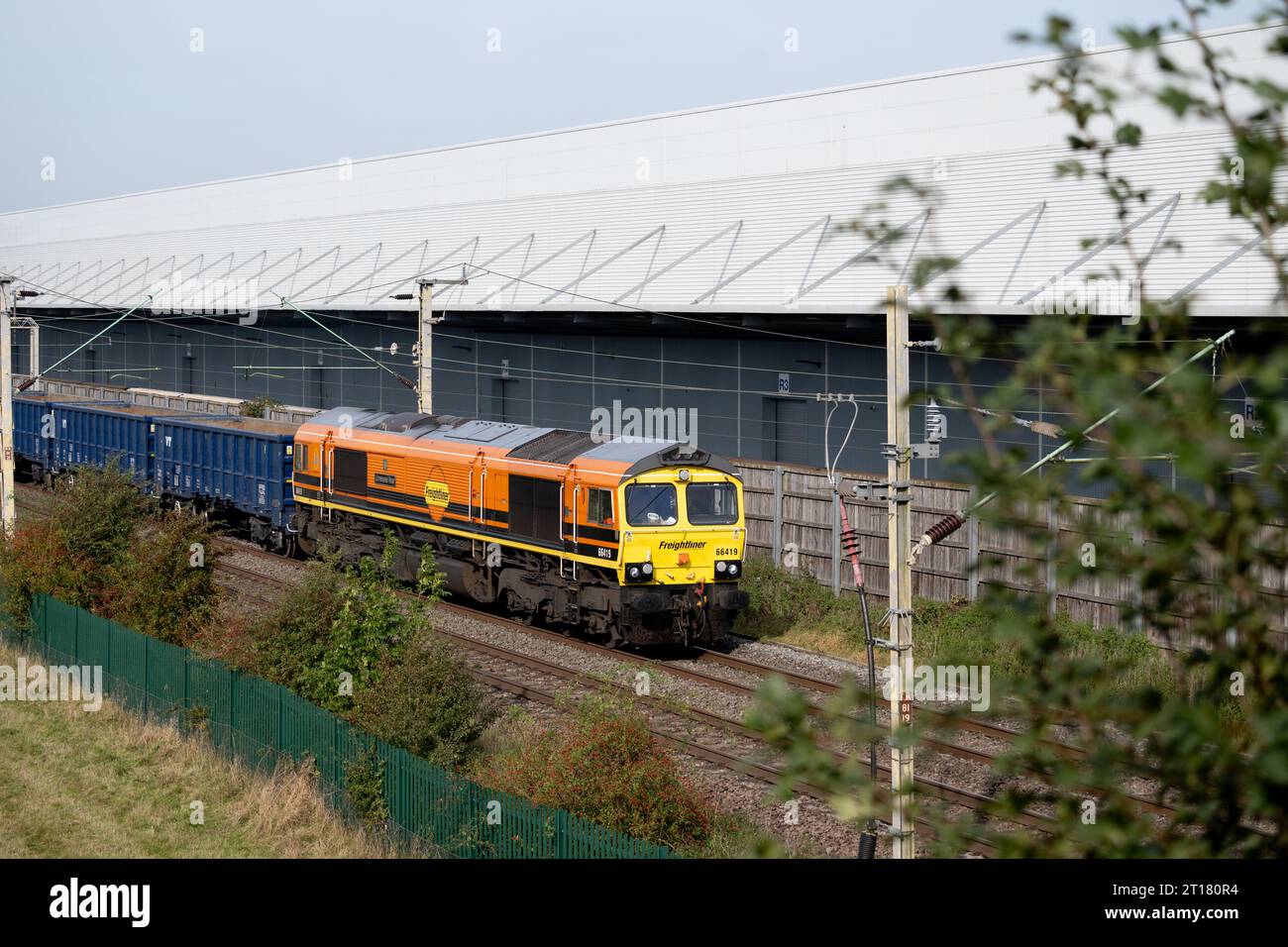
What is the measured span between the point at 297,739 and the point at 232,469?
18.6 m

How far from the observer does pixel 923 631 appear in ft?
70.5

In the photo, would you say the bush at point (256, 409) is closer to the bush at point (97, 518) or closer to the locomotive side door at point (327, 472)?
the locomotive side door at point (327, 472)

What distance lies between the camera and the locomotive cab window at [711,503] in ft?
68.6

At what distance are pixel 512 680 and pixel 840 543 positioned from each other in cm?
744

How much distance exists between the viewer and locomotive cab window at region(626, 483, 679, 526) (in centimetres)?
2030

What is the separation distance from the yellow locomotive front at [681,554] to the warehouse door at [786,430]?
11.1 metres

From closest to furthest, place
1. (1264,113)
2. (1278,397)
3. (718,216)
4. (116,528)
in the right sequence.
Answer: (1278,397) < (1264,113) < (116,528) < (718,216)

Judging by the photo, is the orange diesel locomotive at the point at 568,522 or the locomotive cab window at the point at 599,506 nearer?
the locomotive cab window at the point at 599,506

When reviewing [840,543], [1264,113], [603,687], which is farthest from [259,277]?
[1264,113]

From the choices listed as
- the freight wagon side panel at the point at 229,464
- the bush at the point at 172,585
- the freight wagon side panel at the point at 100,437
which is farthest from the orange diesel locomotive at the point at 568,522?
the freight wagon side panel at the point at 100,437

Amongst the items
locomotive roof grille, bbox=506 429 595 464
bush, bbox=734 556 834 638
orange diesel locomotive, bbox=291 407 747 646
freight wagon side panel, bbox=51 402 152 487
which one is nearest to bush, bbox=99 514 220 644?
orange diesel locomotive, bbox=291 407 747 646

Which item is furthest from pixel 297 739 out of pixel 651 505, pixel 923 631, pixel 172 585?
pixel 923 631

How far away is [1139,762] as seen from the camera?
376 centimetres
